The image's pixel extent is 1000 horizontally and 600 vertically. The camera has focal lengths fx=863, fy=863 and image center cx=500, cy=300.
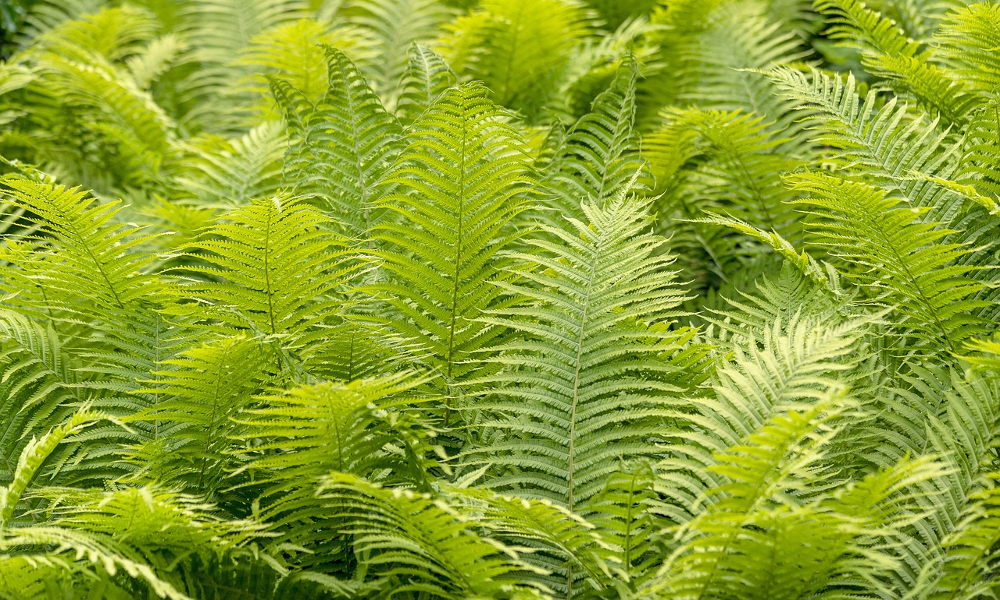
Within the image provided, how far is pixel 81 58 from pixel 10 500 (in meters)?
2.41

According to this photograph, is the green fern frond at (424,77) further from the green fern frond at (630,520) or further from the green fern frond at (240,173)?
the green fern frond at (630,520)

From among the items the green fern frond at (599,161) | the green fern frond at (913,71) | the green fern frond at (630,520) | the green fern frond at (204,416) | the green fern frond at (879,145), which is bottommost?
the green fern frond at (204,416)

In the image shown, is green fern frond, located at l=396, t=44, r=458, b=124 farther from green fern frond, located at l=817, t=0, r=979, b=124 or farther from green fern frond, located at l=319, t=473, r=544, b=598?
green fern frond, located at l=319, t=473, r=544, b=598

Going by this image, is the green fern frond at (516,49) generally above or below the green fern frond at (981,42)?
below

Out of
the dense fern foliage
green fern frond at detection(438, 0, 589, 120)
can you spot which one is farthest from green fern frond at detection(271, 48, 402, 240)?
green fern frond at detection(438, 0, 589, 120)

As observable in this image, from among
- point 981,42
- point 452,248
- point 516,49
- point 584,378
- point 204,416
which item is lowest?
point 204,416

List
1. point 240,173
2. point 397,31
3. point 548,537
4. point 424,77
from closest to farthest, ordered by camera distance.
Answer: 1. point 548,537
2. point 424,77
3. point 240,173
4. point 397,31

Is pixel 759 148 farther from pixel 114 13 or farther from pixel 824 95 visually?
pixel 114 13

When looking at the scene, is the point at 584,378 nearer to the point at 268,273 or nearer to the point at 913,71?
the point at 268,273

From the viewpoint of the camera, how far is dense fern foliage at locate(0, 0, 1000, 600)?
135cm

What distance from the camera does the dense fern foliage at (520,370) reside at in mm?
1352

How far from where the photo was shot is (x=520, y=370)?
1792mm

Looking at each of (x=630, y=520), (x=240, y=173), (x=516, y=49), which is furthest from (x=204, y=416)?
(x=516, y=49)

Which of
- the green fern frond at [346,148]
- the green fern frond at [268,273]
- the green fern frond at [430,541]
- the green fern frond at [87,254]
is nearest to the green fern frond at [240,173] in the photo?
the green fern frond at [346,148]
